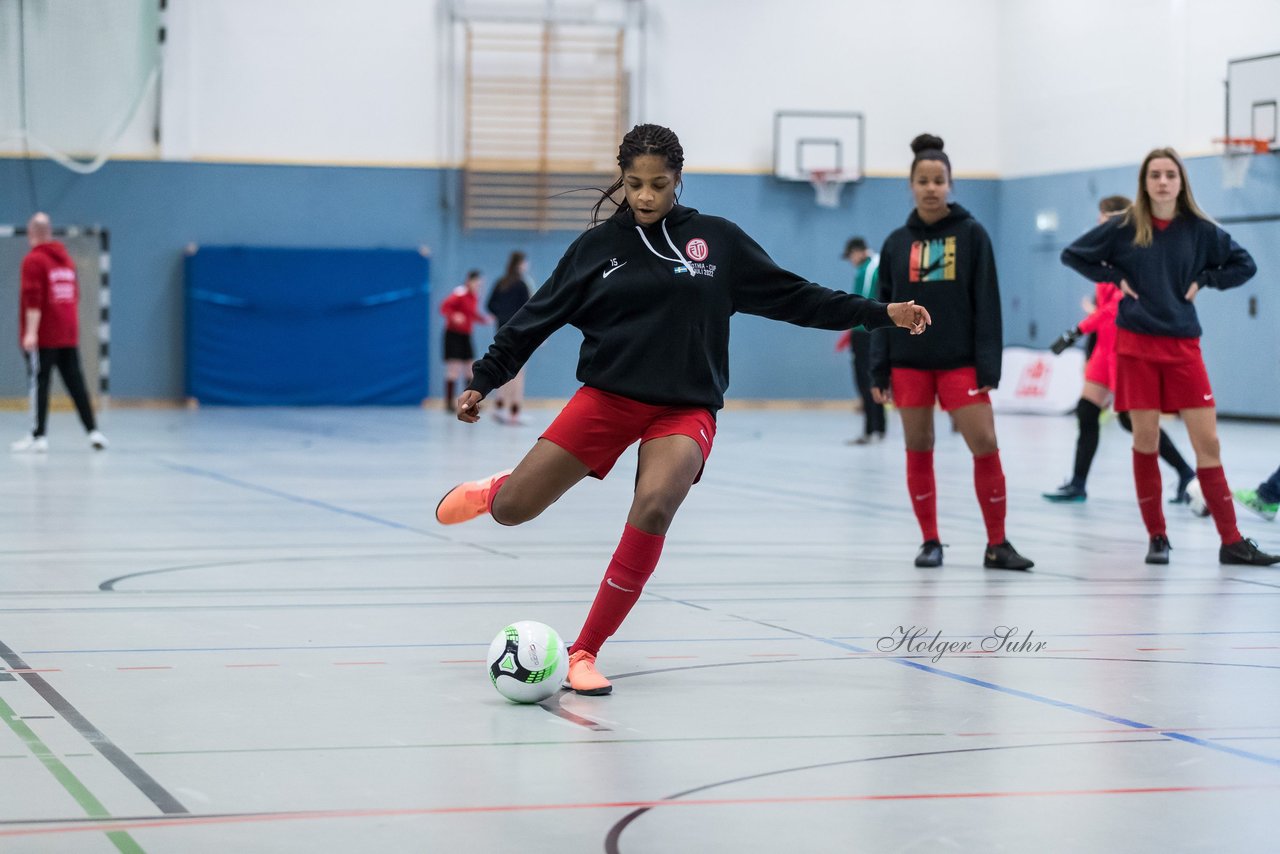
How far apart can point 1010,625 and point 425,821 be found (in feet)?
10.4

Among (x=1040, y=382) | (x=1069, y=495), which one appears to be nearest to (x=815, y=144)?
(x=1040, y=382)

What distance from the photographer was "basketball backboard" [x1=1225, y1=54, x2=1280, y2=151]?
20.8 m

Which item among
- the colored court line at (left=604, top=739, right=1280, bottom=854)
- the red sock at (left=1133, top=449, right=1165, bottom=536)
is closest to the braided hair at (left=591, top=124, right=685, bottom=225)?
the colored court line at (left=604, top=739, right=1280, bottom=854)

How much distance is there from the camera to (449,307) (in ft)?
74.5

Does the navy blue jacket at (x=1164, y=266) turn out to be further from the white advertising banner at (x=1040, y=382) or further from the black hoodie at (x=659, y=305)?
the white advertising banner at (x=1040, y=382)

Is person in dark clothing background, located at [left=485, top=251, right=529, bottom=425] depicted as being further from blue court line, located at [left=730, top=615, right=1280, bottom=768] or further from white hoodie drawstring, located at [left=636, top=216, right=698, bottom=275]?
white hoodie drawstring, located at [left=636, top=216, right=698, bottom=275]

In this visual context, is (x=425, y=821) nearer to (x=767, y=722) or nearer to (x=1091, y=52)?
(x=767, y=722)

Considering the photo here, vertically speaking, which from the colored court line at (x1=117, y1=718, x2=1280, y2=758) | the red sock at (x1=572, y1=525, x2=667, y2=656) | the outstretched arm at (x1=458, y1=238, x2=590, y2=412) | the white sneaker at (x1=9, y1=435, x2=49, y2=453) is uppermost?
the outstretched arm at (x1=458, y1=238, x2=590, y2=412)

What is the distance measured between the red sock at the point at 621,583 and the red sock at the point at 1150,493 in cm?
379

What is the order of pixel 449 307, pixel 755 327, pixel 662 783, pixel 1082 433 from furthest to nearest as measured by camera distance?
pixel 755 327
pixel 449 307
pixel 1082 433
pixel 662 783

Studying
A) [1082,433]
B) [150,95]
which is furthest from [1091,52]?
[1082,433]

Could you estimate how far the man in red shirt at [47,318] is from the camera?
46.4 ft

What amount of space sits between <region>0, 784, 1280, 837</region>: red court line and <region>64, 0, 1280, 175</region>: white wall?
794 inches

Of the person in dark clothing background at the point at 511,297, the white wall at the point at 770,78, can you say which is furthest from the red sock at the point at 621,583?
the white wall at the point at 770,78
